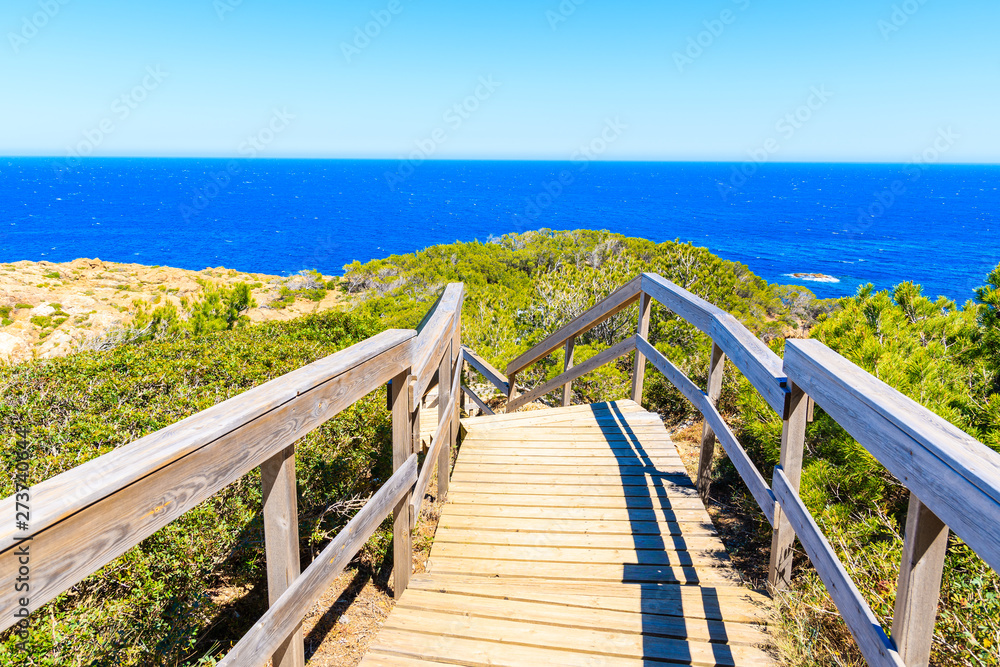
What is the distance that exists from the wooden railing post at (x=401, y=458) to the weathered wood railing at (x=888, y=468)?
1473 millimetres

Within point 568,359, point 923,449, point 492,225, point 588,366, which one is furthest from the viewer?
point 492,225

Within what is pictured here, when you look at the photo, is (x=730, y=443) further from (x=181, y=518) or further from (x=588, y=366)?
(x=588, y=366)

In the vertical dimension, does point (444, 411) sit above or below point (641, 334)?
below

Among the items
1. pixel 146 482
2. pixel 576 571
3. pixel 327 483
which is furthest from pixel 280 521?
pixel 576 571

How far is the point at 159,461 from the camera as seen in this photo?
41.1 inches

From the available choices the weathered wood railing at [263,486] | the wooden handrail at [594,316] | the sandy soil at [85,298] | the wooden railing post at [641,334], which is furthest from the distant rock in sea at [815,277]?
the weathered wood railing at [263,486]

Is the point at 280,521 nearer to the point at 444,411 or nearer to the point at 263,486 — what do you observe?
the point at 263,486

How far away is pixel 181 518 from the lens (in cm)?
229

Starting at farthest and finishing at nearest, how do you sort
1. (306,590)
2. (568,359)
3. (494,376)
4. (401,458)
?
(494,376)
(568,359)
(401,458)
(306,590)

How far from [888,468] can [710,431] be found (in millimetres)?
1913

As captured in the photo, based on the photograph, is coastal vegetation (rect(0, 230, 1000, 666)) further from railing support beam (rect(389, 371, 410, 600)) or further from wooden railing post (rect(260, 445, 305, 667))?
wooden railing post (rect(260, 445, 305, 667))

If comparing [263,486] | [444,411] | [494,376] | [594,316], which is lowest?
[494,376]

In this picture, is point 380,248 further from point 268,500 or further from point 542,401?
point 268,500

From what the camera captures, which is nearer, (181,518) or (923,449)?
(923,449)
